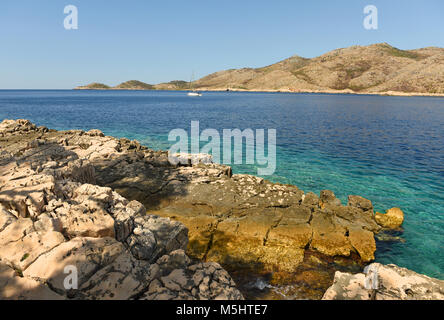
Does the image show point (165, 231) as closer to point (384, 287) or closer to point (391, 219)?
point (384, 287)

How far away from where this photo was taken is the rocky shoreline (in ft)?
19.5

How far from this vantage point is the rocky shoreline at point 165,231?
19.5 feet

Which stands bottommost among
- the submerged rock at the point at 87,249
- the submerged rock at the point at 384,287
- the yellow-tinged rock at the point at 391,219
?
the yellow-tinged rock at the point at 391,219

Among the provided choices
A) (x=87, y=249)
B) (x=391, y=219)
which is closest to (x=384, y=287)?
(x=87, y=249)

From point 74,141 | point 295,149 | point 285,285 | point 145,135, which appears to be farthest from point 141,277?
point 145,135

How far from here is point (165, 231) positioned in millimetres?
8734

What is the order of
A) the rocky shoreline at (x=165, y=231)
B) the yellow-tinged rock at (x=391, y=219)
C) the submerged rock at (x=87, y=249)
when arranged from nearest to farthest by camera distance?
the submerged rock at (x=87, y=249)
the rocky shoreline at (x=165, y=231)
the yellow-tinged rock at (x=391, y=219)

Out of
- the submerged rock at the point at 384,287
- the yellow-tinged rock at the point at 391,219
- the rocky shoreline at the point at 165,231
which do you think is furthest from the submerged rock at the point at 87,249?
the yellow-tinged rock at the point at 391,219

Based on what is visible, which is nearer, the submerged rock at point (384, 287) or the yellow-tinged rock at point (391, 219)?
the submerged rock at point (384, 287)

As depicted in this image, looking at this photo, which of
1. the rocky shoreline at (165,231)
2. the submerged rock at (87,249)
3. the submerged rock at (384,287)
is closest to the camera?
the submerged rock at (87,249)

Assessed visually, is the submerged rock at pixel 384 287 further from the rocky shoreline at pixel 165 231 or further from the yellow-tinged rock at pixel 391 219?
the yellow-tinged rock at pixel 391 219

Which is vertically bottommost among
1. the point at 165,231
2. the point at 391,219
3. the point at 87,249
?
the point at 391,219

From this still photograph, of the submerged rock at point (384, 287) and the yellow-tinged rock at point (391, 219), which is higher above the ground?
the submerged rock at point (384, 287)

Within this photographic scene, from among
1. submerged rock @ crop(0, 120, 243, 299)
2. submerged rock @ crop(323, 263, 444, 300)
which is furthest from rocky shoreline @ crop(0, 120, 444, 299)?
submerged rock @ crop(323, 263, 444, 300)
